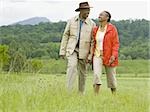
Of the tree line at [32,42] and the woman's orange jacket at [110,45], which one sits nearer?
the tree line at [32,42]

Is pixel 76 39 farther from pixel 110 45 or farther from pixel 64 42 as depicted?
pixel 110 45

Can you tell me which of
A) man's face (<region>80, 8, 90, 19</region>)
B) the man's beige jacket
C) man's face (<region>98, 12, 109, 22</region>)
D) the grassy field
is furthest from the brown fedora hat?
the grassy field

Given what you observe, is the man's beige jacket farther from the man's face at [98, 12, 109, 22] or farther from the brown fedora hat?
the man's face at [98, 12, 109, 22]

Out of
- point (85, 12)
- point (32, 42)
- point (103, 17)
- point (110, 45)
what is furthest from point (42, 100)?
point (32, 42)

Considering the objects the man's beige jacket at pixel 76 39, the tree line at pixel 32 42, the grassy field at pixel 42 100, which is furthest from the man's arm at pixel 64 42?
the grassy field at pixel 42 100

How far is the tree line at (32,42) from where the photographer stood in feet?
30.1

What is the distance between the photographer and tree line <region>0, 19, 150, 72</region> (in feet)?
30.1

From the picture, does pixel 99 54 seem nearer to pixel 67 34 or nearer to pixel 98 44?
pixel 98 44

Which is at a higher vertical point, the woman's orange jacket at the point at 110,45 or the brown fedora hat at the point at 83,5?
the brown fedora hat at the point at 83,5

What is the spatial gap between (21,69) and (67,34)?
4.65ft

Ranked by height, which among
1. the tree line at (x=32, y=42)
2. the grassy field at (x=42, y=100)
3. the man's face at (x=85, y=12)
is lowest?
the grassy field at (x=42, y=100)

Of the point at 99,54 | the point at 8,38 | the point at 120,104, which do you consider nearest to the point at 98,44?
the point at 99,54

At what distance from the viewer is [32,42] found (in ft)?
46.9

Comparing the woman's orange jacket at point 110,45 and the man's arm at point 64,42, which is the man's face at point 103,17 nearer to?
the woman's orange jacket at point 110,45
